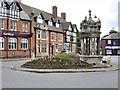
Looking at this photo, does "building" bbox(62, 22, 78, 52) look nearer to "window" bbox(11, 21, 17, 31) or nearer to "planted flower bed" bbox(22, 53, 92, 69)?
"window" bbox(11, 21, 17, 31)

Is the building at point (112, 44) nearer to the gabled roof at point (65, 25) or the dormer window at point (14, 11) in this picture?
the gabled roof at point (65, 25)

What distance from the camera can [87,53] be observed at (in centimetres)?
2664

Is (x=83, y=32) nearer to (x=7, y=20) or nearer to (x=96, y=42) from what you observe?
(x=96, y=42)

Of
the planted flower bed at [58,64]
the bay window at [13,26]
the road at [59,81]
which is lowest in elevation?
the road at [59,81]

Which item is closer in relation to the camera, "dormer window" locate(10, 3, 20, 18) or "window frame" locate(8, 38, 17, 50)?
"window frame" locate(8, 38, 17, 50)

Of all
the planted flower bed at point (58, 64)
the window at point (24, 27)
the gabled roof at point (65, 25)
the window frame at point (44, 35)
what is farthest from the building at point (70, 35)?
the planted flower bed at point (58, 64)

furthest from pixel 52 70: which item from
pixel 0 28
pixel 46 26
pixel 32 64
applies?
pixel 46 26

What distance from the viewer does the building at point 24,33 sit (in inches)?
1716

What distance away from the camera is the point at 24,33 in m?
48.4

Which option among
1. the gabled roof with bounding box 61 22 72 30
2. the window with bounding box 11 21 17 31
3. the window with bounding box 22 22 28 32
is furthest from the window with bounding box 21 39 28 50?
the gabled roof with bounding box 61 22 72 30

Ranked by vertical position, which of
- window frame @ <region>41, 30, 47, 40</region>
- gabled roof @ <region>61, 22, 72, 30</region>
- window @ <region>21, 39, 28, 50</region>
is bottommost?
window @ <region>21, 39, 28, 50</region>

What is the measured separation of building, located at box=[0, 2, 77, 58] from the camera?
1716 inches

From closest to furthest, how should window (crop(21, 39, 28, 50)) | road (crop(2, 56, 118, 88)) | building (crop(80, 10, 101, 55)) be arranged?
road (crop(2, 56, 118, 88)) → building (crop(80, 10, 101, 55)) → window (crop(21, 39, 28, 50))

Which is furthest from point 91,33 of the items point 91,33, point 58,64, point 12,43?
point 12,43
